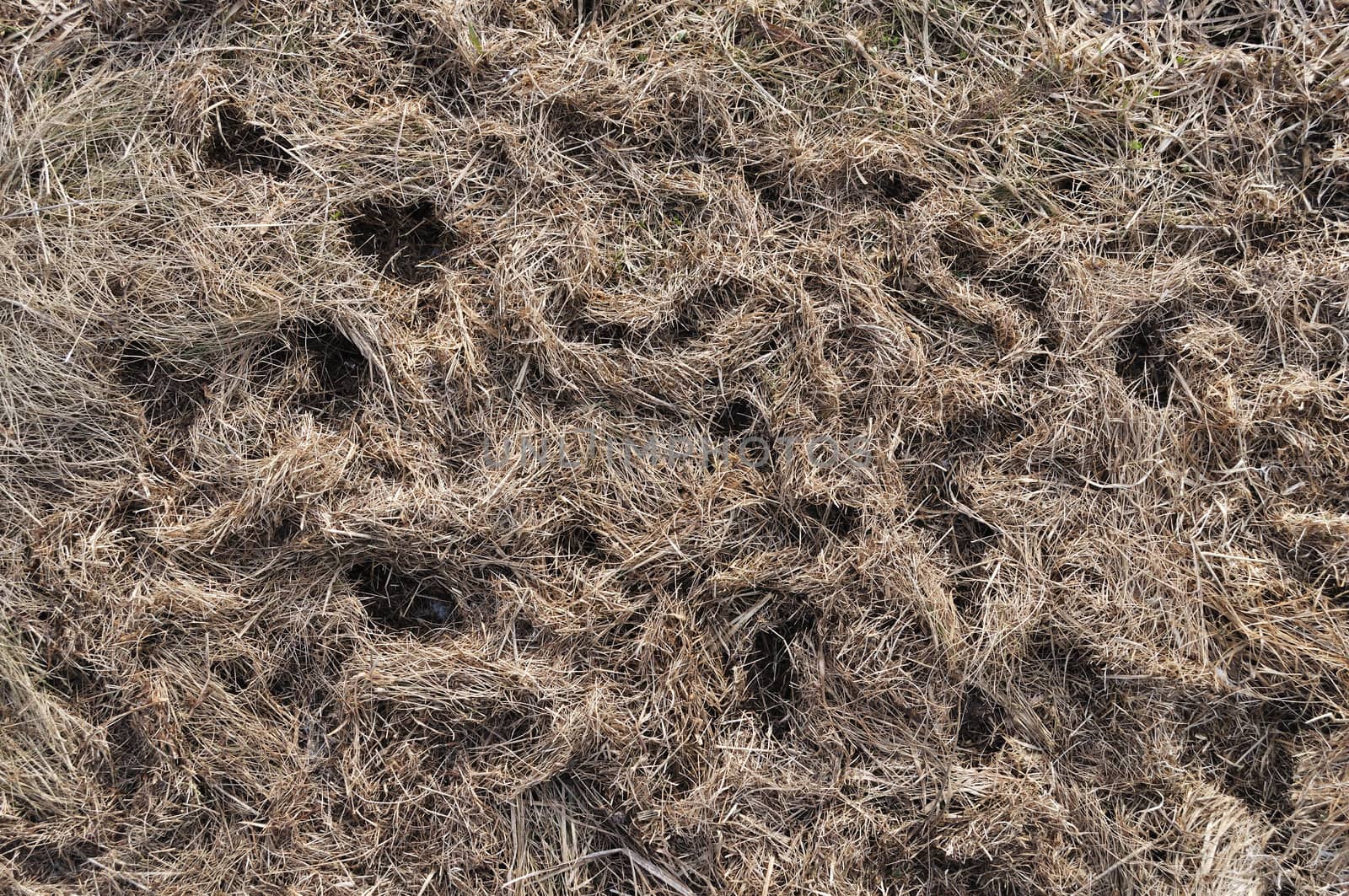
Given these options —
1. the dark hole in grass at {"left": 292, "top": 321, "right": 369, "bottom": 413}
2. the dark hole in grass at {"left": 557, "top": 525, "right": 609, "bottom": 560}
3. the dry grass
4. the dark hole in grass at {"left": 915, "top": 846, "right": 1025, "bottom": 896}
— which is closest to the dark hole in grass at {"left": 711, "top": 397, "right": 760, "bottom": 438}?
the dry grass

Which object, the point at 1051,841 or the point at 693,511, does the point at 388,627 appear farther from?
the point at 1051,841

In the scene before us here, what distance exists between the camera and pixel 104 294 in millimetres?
2652

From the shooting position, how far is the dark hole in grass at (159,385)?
267cm

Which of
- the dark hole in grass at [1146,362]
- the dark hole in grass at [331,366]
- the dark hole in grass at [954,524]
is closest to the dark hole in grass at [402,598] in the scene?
the dark hole in grass at [331,366]

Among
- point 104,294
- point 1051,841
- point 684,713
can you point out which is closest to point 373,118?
point 104,294

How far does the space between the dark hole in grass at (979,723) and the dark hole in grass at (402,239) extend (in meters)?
2.13

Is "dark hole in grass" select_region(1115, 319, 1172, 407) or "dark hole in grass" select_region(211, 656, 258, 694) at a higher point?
"dark hole in grass" select_region(1115, 319, 1172, 407)

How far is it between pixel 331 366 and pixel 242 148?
0.76 meters

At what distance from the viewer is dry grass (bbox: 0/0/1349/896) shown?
256 cm

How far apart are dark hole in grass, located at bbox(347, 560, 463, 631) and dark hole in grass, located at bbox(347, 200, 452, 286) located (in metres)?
0.92

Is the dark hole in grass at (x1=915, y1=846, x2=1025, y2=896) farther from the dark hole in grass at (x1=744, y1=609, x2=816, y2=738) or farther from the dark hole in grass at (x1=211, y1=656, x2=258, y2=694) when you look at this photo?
the dark hole in grass at (x1=211, y1=656, x2=258, y2=694)

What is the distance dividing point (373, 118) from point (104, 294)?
3.22ft

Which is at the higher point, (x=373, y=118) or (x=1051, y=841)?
(x=373, y=118)

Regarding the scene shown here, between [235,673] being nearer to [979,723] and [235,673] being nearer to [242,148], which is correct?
[242,148]
